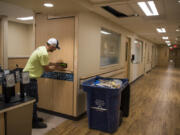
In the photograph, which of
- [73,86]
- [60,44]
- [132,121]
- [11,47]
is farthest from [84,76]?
[11,47]

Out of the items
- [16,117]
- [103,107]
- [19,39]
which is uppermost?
[19,39]

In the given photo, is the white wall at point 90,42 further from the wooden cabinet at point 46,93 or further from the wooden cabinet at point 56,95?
the wooden cabinet at point 46,93

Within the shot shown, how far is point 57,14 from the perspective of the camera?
3.37m

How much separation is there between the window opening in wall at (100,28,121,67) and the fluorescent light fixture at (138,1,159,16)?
1203 mm

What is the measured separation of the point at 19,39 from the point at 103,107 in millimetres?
5447

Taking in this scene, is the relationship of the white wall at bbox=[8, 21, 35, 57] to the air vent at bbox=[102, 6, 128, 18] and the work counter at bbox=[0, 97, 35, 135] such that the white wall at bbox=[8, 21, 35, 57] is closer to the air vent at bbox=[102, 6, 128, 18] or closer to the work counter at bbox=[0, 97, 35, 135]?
the air vent at bbox=[102, 6, 128, 18]

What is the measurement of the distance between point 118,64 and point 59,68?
2.86m

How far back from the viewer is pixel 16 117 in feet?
5.97

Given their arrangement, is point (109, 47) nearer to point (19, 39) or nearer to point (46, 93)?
point (46, 93)

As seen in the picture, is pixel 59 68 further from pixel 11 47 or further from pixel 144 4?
pixel 11 47

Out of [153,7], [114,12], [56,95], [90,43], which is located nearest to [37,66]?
[56,95]

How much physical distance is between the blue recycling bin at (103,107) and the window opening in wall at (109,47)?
1566 millimetres

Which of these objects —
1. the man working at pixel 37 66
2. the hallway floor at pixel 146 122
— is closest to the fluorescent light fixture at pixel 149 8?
the man working at pixel 37 66

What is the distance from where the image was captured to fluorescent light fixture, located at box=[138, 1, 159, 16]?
301 cm
